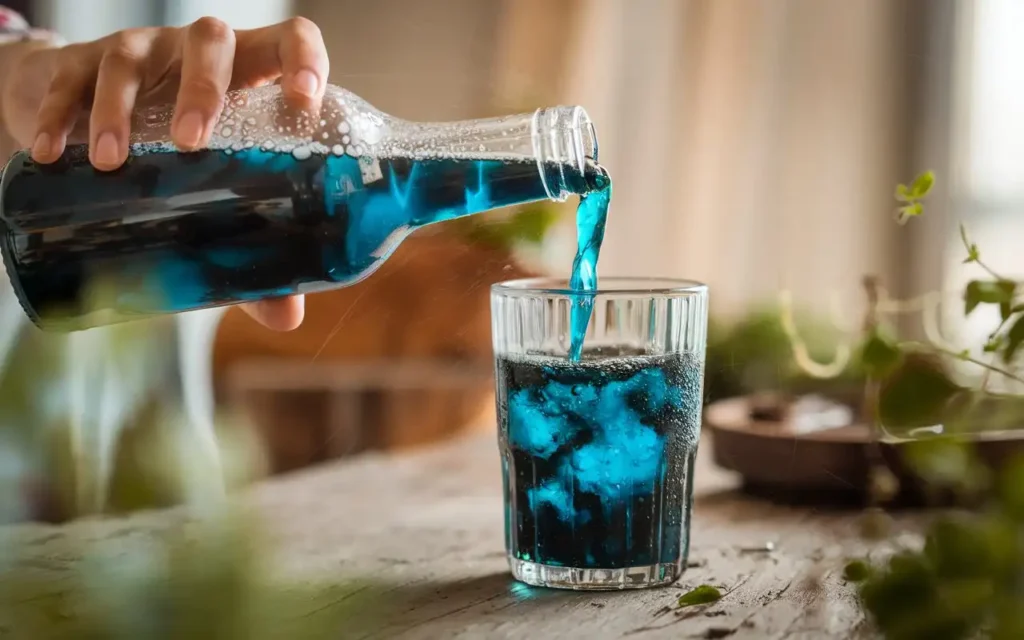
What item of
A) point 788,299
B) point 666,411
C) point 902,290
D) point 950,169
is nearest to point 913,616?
point 666,411

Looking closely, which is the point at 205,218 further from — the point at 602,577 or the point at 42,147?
the point at 602,577

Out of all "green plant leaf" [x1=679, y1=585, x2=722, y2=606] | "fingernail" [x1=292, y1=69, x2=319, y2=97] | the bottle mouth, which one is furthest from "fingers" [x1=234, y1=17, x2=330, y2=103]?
"green plant leaf" [x1=679, y1=585, x2=722, y2=606]

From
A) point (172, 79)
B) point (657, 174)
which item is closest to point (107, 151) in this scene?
point (172, 79)

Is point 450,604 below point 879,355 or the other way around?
below

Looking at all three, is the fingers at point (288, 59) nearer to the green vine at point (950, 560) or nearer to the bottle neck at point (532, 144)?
the bottle neck at point (532, 144)

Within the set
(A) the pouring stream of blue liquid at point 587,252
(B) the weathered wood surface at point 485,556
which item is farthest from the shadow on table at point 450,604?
(A) the pouring stream of blue liquid at point 587,252

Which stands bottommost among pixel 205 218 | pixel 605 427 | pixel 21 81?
pixel 605 427

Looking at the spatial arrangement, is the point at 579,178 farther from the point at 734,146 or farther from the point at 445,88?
the point at 734,146

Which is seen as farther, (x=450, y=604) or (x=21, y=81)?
(x=21, y=81)
